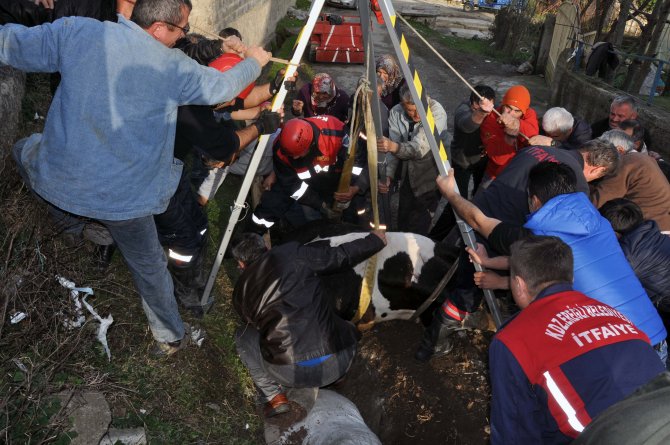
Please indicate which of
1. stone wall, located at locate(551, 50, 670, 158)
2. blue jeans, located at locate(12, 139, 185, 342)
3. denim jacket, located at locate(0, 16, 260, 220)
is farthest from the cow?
stone wall, located at locate(551, 50, 670, 158)

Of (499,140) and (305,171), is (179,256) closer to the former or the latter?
(305,171)

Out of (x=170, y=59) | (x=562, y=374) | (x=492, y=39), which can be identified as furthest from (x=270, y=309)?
(x=492, y=39)

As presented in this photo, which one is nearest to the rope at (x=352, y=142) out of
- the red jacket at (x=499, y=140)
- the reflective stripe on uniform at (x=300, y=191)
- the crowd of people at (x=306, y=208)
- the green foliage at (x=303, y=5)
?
the crowd of people at (x=306, y=208)

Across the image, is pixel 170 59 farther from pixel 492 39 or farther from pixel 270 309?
pixel 492 39

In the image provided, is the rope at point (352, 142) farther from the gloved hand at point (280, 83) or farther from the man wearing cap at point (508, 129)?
the man wearing cap at point (508, 129)

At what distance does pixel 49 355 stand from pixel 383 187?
3115mm

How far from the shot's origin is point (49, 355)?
103 inches

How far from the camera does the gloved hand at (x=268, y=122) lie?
11.4ft

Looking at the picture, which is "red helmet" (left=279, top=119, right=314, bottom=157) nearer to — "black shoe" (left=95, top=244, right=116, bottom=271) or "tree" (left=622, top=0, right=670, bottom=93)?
"black shoe" (left=95, top=244, right=116, bottom=271)

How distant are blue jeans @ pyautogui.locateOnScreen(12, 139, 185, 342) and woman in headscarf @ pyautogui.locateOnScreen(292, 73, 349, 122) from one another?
2.81 m

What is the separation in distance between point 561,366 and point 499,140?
3.36 metres

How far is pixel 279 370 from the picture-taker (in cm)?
337

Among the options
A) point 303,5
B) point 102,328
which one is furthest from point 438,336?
point 303,5

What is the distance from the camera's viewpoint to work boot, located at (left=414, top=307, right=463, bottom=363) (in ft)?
13.4
